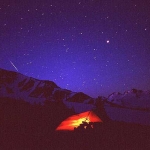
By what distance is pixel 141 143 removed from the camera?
37.0 ft

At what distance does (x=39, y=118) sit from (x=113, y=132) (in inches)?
336

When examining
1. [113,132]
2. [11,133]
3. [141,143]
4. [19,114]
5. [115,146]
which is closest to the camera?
[115,146]

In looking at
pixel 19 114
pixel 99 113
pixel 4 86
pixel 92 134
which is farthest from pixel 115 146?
pixel 4 86

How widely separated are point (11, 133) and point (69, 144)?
15.6ft

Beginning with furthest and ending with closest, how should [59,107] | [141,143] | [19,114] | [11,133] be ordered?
[59,107]
[19,114]
[11,133]
[141,143]

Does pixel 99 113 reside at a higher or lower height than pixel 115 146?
higher

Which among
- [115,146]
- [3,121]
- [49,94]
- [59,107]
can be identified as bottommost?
[115,146]

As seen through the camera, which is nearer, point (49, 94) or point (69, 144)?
point (69, 144)

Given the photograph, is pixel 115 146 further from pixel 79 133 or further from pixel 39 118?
pixel 39 118

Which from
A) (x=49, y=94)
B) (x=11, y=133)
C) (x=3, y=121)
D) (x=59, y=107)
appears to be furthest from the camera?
(x=49, y=94)

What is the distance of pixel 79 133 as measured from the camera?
1165 centimetres

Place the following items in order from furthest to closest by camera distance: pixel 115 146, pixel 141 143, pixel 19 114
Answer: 1. pixel 19 114
2. pixel 141 143
3. pixel 115 146

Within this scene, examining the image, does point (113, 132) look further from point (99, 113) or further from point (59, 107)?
point (59, 107)

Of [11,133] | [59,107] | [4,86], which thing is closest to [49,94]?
[4,86]
